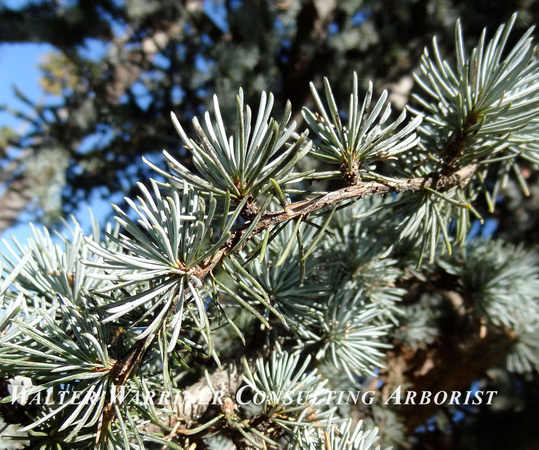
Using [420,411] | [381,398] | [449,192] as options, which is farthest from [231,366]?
[420,411]

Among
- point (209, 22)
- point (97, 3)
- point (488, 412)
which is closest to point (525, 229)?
point (488, 412)

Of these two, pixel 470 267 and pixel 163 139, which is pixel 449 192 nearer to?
pixel 470 267

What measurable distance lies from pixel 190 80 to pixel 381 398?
924 millimetres

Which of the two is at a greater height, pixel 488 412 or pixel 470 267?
pixel 470 267

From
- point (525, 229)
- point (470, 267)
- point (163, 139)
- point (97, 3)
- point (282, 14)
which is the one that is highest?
point (282, 14)

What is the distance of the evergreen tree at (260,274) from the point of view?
0.28m

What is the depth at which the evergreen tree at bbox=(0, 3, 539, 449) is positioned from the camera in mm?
282

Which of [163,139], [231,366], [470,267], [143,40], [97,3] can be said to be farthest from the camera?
[143,40]

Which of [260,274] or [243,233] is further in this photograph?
[260,274]

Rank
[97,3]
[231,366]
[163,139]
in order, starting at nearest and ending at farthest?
[231,366], [163,139], [97,3]

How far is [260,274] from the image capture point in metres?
0.41

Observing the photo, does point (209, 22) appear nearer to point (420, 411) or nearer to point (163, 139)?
point (163, 139)

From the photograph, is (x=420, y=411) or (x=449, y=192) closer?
(x=449, y=192)

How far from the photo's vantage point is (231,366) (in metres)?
0.41
